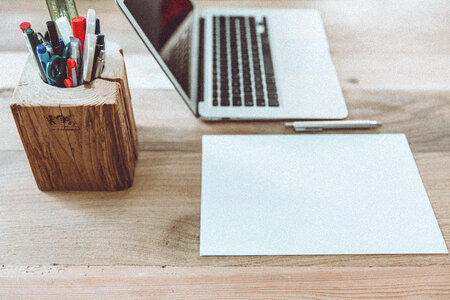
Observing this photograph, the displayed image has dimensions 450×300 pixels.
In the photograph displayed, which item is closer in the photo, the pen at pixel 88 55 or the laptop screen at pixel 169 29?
the pen at pixel 88 55

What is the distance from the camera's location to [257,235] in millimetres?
602

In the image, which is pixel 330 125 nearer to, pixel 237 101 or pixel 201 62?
pixel 237 101

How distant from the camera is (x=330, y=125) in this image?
0.73m

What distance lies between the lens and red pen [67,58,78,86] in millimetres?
527

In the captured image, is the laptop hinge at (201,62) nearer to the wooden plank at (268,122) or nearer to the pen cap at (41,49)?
the wooden plank at (268,122)

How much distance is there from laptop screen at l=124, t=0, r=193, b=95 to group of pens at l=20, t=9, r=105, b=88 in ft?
0.28

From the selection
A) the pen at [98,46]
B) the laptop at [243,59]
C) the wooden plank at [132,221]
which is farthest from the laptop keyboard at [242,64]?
the pen at [98,46]

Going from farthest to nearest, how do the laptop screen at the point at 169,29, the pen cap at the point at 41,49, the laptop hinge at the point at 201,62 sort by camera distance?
the laptop hinge at the point at 201,62 < the laptop screen at the point at 169,29 < the pen cap at the point at 41,49

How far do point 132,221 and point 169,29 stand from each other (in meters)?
0.36

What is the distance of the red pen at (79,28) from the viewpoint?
0.55 metres

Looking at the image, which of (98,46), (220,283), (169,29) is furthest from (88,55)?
(220,283)

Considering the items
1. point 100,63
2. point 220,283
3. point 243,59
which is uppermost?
point 100,63

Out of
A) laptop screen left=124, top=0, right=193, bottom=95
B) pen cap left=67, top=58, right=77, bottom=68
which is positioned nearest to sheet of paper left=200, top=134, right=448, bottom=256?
laptop screen left=124, top=0, right=193, bottom=95

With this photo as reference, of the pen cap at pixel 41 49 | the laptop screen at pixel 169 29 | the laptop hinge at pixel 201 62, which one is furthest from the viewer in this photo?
the laptop hinge at pixel 201 62
